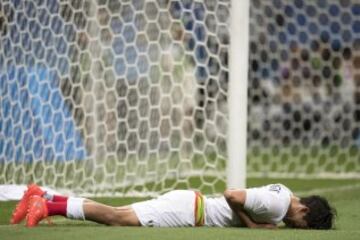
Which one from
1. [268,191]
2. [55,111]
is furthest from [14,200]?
[268,191]

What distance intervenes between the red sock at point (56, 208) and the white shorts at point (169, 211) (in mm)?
417

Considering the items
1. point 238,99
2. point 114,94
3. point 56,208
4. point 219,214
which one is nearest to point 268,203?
point 219,214

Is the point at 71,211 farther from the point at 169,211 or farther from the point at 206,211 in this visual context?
the point at 206,211

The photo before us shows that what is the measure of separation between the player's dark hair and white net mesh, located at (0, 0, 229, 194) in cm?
272

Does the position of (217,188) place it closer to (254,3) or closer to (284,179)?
(284,179)

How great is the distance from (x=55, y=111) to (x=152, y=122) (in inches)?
33.5

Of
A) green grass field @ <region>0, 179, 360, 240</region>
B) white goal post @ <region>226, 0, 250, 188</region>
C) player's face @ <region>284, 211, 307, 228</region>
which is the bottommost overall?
green grass field @ <region>0, 179, 360, 240</region>

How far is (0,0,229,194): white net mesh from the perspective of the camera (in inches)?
353

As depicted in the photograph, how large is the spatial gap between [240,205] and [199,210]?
0.95 feet

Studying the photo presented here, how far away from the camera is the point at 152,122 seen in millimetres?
9352

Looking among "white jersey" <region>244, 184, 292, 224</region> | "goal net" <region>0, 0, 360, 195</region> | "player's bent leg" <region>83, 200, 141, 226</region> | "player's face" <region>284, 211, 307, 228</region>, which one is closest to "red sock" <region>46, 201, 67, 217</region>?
"player's bent leg" <region>83, 200, 141, 226</region>

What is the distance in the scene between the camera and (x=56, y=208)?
6.03m

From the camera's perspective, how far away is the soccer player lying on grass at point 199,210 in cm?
601

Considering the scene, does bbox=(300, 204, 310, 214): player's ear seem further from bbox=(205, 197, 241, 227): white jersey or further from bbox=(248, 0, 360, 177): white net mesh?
bbox=(248, 0, 360, 177): white net mesh
